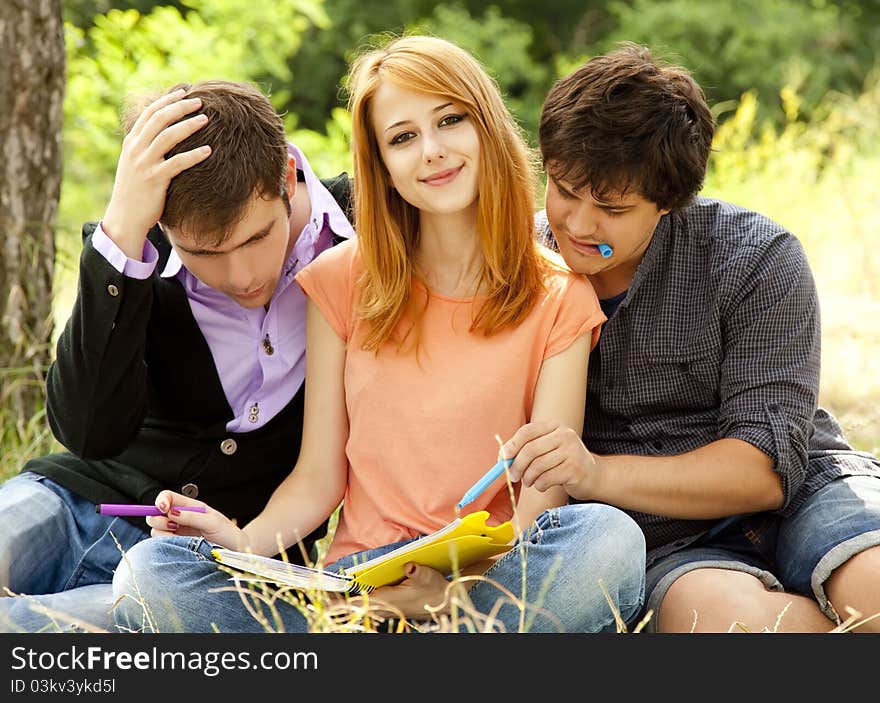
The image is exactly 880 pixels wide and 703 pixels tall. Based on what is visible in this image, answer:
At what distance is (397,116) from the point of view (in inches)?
88.4

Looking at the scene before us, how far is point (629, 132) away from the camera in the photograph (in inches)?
89.3

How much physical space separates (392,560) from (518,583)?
260 mm

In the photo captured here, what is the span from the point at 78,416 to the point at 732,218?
139cm

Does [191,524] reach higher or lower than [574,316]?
lower

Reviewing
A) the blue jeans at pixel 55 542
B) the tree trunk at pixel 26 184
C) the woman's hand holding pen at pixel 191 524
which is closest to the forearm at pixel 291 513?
the woman's hand holding pen at pixel 191 524

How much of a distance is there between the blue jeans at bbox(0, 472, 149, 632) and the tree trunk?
877mm

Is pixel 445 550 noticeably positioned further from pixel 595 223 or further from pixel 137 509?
pixel 595 223

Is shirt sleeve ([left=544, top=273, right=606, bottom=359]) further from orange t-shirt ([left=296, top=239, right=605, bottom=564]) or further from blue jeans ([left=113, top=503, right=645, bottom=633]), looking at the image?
blue jeans ([left=113, top=503, right=645, bottom=633])

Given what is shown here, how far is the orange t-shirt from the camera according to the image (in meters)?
2.26

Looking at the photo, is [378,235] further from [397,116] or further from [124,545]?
[124,545]

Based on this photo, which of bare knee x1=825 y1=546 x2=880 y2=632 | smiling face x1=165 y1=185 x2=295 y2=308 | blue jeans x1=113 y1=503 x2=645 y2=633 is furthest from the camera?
smiling face x1=165 y1=185 x2=295 y2=308

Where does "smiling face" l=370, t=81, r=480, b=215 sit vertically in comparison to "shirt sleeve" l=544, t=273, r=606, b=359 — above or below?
above

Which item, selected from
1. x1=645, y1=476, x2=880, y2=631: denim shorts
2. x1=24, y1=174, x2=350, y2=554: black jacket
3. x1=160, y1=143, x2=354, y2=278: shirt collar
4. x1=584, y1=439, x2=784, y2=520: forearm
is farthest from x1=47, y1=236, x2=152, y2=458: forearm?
x1=645, y1=476, x2=880, y2=631: denim shorts

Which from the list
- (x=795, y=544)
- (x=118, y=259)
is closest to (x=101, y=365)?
(x=118, y=259)
